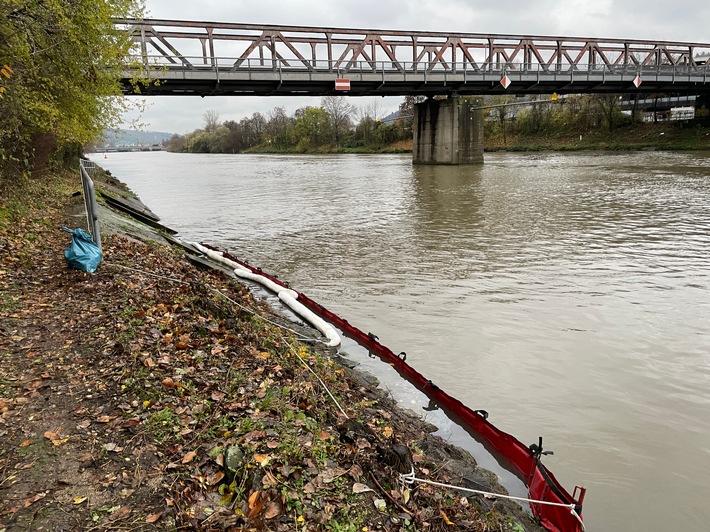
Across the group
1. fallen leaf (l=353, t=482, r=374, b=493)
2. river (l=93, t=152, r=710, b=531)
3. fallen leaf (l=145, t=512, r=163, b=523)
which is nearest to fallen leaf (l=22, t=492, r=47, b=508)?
fallen leaf (l=145, t=512, r=163, b=523)

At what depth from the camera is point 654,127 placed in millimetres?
78250

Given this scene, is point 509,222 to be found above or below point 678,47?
below

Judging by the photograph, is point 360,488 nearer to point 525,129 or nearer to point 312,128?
point 525,129

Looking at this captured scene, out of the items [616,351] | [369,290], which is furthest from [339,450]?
[369,290]

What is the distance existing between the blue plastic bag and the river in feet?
16.8

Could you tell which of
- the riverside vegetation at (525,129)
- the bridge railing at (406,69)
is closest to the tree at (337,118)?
the riverside vegetation at (525,129)

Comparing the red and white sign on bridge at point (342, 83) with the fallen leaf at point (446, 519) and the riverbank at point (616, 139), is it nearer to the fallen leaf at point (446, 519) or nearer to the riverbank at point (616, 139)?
the fallen leaf at point (446, 519)

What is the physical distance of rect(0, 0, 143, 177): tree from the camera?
978 centimetres

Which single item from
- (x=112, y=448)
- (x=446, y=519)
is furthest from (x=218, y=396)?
(x=446, y=519)

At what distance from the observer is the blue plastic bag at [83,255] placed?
8.52 meters

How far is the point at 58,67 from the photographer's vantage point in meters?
12.5

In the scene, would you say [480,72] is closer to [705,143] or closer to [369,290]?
[705,143]

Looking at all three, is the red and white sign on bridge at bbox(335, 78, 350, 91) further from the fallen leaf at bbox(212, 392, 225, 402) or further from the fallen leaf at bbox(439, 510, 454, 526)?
the fallen leaf at bbox(439, 510, 454, 526)

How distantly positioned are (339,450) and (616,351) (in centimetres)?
635
